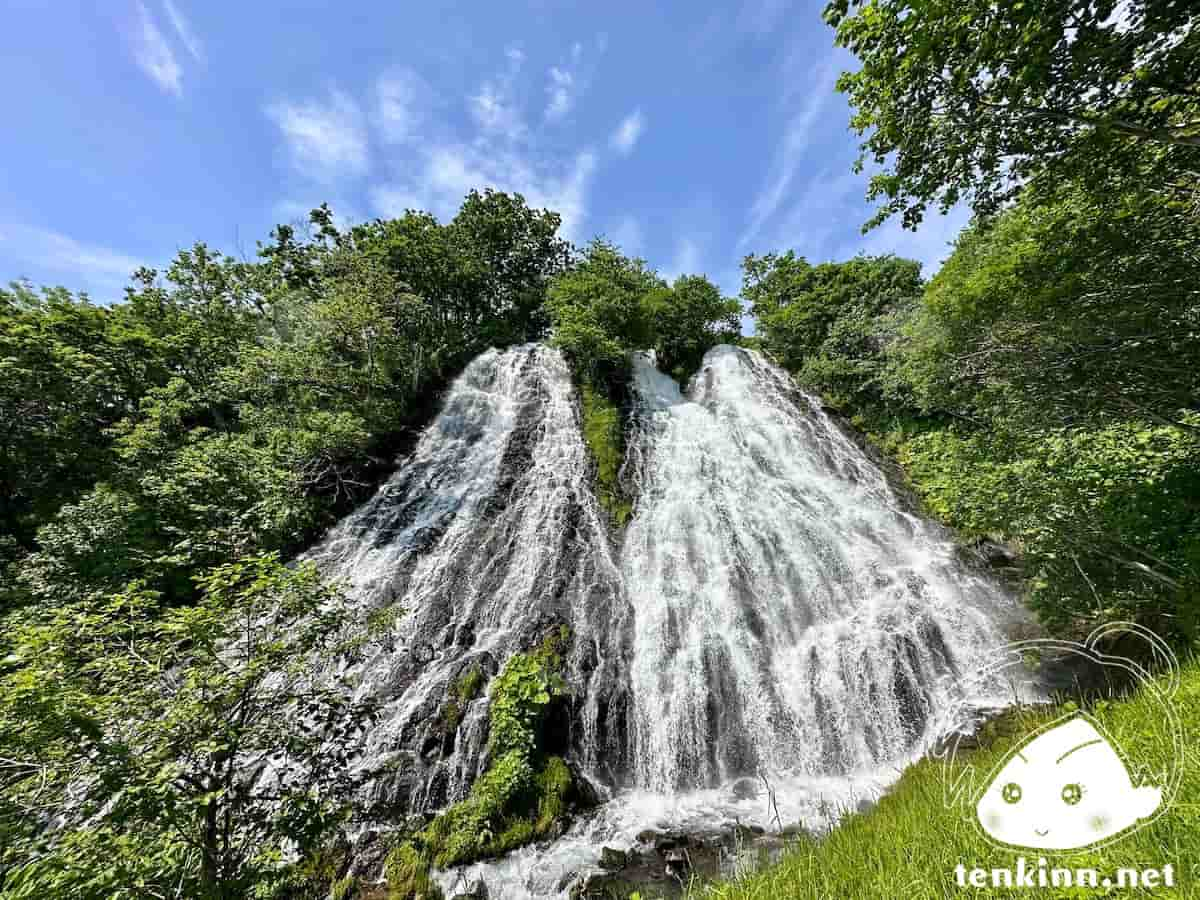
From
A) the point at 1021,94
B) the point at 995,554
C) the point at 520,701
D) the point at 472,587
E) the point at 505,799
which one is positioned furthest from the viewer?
the point at 995,554

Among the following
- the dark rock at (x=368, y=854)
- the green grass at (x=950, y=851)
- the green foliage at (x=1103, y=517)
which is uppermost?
the green foliage at (x=1103, y=517)

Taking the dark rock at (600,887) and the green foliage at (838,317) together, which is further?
the green foliage at (838,317)

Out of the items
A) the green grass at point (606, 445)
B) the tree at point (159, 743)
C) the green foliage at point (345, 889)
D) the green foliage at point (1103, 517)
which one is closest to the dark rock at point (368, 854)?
the green foliage at point (345, 889)

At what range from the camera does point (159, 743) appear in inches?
107

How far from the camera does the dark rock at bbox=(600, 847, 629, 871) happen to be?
520cm

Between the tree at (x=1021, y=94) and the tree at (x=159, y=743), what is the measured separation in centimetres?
845

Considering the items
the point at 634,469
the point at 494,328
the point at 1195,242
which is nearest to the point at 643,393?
the point at 634,469

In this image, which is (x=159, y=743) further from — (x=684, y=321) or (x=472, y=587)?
(x=684, y=321)

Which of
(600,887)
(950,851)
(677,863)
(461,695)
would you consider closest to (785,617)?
(677,863)

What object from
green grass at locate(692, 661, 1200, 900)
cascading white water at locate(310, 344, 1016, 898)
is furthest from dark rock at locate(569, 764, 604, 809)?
green grass at locate(692, 661, 1200, 900)

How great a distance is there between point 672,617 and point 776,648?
212 cm

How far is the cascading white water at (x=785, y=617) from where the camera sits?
7.12 meters

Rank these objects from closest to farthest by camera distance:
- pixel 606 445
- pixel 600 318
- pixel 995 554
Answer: pixel 995 554, pixel 606 445, pixel 600 318

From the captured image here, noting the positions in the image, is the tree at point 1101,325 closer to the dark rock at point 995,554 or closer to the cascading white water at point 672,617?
the dark rock at point 995,554
